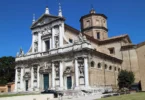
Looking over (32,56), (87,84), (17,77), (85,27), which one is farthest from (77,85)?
(85,27)

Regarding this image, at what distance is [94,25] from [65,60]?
1775 cm

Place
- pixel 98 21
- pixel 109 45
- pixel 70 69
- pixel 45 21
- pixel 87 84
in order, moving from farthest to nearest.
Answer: pixel 98 21
pixel 109 45
pixel 45 21
pixel 70 69
pixel 87 84

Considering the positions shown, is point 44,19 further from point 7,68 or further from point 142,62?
point 7,68

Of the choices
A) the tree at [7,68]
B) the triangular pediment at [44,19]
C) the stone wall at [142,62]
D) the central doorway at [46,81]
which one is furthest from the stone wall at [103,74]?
the tree at [7,68]

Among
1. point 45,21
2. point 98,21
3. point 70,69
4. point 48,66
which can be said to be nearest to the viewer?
point 70,69

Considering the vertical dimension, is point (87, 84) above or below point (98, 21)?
below

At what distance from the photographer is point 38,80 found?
106 ft

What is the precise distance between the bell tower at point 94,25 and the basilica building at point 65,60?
4.08 m

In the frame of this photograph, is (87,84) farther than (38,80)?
No

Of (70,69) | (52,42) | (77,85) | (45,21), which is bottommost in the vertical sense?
(77,85)

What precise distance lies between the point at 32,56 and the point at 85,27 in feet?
54.0

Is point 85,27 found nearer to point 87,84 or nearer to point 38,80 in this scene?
point 38,80

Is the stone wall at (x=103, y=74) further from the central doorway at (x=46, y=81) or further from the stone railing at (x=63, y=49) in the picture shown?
the central doorway at (x=46, y=81)

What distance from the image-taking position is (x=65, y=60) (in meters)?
29.4
